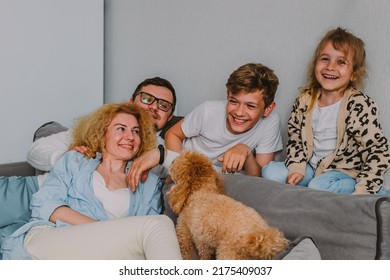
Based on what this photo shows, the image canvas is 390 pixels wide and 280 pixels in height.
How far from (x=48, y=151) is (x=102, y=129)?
0.80 ft

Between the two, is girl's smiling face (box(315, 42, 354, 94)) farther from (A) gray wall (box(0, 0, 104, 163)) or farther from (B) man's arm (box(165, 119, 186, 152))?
(A) gray wall (box(0, 0, 104, 163))

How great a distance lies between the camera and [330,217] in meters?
1.07

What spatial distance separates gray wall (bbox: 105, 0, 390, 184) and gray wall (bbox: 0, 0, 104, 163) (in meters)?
0.17

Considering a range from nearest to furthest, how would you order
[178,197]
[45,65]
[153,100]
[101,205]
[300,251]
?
[300,251] → [178,197] → [101,205] → [153,100] → [45,65]

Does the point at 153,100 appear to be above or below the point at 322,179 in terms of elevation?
above

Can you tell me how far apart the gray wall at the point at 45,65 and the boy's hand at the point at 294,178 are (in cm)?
134

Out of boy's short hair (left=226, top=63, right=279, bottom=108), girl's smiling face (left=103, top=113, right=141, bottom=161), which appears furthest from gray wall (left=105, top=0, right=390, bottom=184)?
girl's smiling face (left=103, top=113, right=141, bottom=161)

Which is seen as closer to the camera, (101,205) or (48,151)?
(101,205)

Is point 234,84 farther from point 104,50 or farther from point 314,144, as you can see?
point 104,50

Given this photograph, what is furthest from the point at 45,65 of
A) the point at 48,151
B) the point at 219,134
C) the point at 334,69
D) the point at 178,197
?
the point at 334,69

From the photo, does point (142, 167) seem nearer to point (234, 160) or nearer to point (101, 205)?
point (101, 205)

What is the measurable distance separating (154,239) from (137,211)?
307mm

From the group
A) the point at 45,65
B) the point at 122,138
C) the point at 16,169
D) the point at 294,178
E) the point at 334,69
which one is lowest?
the point at 16,169

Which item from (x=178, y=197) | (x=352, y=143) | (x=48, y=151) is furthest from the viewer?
(x=48, y=151)
